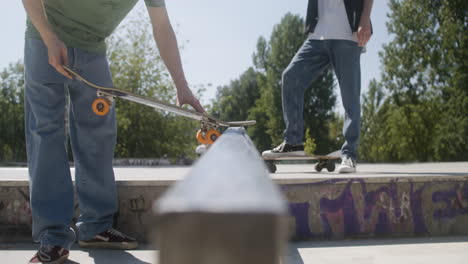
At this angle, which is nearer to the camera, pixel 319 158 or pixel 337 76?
pixel 337 76

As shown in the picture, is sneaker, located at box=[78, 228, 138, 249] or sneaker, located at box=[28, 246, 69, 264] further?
sneaker, located at box=[78, 228, 138, 249]

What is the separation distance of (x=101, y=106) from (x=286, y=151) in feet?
7.32

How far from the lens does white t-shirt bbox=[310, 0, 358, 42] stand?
3.90m

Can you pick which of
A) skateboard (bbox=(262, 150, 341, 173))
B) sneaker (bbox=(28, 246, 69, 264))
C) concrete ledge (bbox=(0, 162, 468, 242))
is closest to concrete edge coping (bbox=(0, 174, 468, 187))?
concrete ledge (bbox=(0, 162, 468, 242))

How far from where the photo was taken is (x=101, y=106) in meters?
2.32

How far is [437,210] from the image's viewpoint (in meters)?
Answer: 2.68

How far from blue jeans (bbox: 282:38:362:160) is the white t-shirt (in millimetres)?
59

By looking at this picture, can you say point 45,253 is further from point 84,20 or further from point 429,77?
point 429,77

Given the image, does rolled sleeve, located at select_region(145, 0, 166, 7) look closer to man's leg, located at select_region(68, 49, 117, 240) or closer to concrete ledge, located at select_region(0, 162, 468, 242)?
man's leg, located at select_region(68, 49, 117, 240)

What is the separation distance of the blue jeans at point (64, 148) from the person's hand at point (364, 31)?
245cm

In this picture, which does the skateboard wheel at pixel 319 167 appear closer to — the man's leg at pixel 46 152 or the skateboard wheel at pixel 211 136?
the skateboard wheel at pixel 211 136

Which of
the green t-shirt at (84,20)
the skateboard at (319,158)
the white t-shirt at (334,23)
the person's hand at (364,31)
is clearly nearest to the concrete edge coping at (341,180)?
the green t-shirt at (84,20)

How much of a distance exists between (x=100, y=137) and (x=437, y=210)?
228 centimetres

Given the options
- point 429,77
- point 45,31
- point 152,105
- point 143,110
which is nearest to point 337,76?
point 152,105
